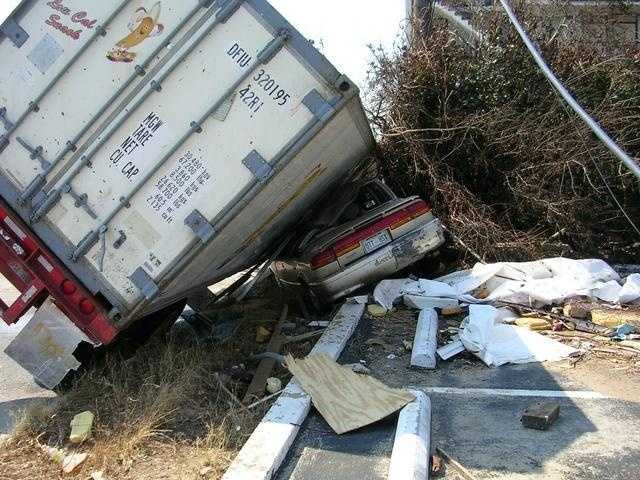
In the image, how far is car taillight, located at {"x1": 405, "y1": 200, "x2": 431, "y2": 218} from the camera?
26.7ft

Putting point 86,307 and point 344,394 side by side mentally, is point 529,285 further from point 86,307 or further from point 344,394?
point 86,307

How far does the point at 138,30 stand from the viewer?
509 centimetres

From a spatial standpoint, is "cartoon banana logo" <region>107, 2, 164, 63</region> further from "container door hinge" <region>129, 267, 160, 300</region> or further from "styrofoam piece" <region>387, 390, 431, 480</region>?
"styrofoam piece" <region>387, 390, 431, 480</region>

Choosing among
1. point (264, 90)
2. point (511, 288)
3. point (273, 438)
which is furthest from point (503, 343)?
point (264, 90)

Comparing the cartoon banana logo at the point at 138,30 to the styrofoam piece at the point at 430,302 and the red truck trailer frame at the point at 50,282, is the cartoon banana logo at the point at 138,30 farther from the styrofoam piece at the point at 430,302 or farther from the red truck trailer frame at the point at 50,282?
the styrofoam piece at the point at 430,302

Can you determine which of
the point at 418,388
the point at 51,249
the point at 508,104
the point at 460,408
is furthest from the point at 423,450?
the point at 508,104

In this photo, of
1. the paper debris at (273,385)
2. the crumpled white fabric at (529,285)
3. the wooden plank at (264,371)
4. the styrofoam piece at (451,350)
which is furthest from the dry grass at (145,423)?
the crumpled white fabric at (529,285)

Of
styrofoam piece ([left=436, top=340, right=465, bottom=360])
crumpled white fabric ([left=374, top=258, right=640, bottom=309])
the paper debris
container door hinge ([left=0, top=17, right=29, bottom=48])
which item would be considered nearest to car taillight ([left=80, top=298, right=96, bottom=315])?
the paper debris

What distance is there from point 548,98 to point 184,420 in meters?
7.24

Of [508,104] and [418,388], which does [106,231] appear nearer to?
[418,388]

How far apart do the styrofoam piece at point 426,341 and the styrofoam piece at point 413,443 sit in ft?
3.40

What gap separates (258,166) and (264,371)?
208 centimetres

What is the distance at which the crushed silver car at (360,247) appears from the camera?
7.83 metres

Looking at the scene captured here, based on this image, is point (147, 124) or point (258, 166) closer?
point (258, 166)
